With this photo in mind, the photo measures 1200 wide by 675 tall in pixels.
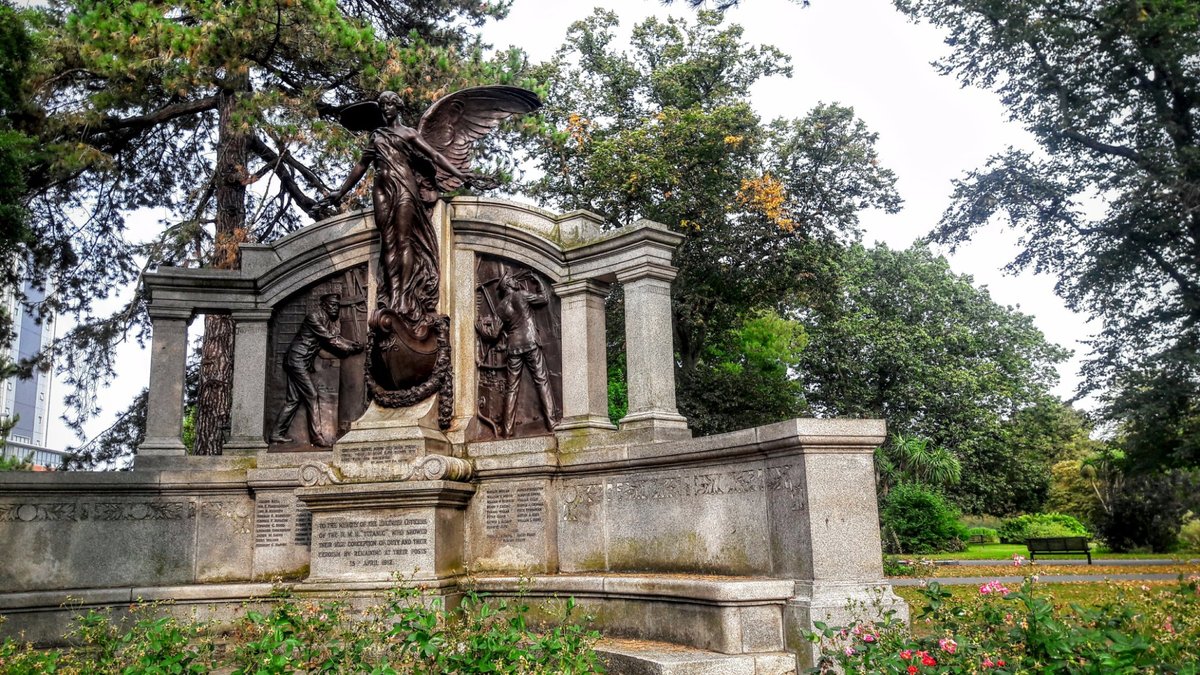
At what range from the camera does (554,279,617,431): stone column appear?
982 centimetres

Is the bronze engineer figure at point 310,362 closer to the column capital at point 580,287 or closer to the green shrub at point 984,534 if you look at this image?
the column capital at point 580,287

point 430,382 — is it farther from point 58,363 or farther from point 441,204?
point 58,363

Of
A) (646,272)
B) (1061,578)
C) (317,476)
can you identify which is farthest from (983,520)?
(317,476)

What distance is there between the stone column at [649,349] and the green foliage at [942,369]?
2670 centimetres

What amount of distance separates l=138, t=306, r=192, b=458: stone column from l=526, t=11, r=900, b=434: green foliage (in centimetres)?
1488

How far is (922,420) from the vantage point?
3891cm

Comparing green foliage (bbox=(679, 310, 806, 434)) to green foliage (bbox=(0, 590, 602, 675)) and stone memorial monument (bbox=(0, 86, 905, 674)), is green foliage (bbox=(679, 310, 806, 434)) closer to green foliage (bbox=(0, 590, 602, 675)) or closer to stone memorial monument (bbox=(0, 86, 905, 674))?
stone memorial monument (bbox=(0, 86, 905, 674))

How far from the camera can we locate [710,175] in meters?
25.6

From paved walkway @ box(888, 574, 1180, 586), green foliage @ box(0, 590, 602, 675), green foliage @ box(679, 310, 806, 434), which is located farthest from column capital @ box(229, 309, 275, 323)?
green foliage @ box(679, 310, 806, 434)

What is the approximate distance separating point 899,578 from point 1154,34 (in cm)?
1305

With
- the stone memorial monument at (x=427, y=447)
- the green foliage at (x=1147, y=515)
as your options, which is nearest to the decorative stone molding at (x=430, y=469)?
the stone memorial monument at (x=427, y=447)

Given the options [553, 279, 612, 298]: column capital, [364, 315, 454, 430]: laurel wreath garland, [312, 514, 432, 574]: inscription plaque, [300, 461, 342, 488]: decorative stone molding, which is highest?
[553, 279, 612, 298]: column capital

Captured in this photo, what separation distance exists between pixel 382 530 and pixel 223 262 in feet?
26.1

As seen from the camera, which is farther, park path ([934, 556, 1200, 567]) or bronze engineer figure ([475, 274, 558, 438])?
park path ([934, 556, 1200, 567])
